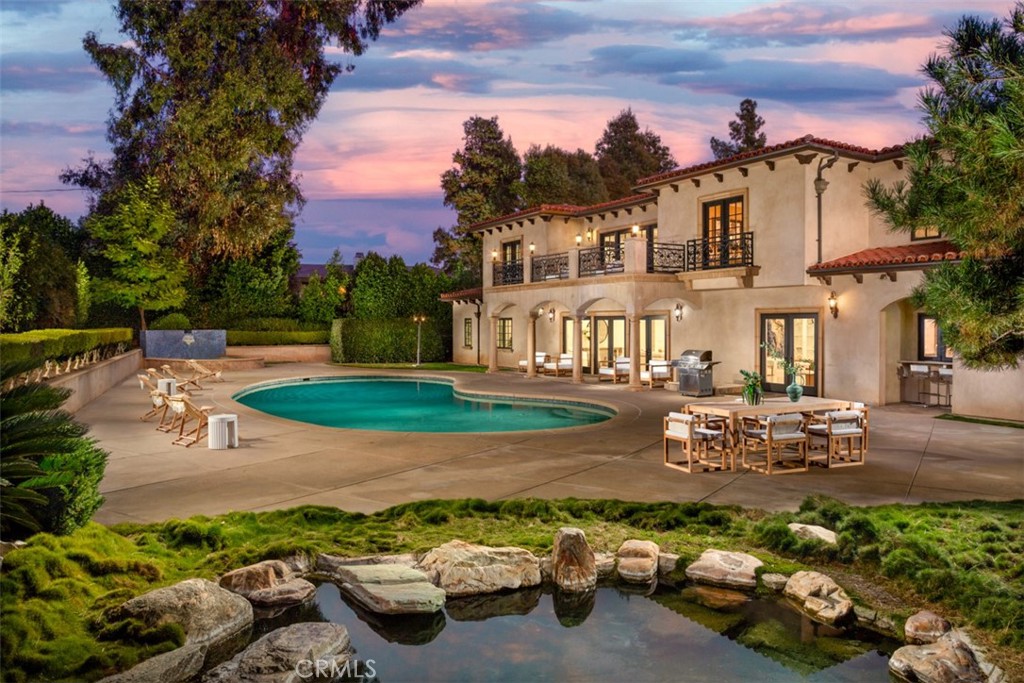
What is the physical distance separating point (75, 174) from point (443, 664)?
4187 centimetres

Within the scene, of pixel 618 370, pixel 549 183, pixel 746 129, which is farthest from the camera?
pixel 746 129

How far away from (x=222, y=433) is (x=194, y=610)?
22.5 ft

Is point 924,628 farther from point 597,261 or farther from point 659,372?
point 597,261

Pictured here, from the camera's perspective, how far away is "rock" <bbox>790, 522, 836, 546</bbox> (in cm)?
650

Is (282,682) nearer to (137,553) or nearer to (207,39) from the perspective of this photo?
(137,553)

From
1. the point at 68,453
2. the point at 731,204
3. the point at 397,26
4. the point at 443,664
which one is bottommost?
the point at 443,664

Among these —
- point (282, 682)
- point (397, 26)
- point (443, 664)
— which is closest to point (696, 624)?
point (443, 664)

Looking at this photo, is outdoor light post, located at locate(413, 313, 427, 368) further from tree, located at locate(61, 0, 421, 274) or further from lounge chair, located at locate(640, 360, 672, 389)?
lounge chair, located at locate(640, 360, 672, 389)

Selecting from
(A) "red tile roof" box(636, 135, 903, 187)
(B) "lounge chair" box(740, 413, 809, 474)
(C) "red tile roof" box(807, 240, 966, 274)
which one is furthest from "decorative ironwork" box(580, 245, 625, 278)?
(B) "lounge chair" box(740, 413, 809, 474)

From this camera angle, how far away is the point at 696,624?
214 inches

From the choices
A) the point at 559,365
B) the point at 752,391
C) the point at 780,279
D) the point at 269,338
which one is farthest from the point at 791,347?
the point at 269,338

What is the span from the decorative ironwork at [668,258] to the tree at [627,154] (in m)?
33.1

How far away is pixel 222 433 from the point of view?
37.1 feet

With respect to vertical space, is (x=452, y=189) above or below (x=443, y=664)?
above
